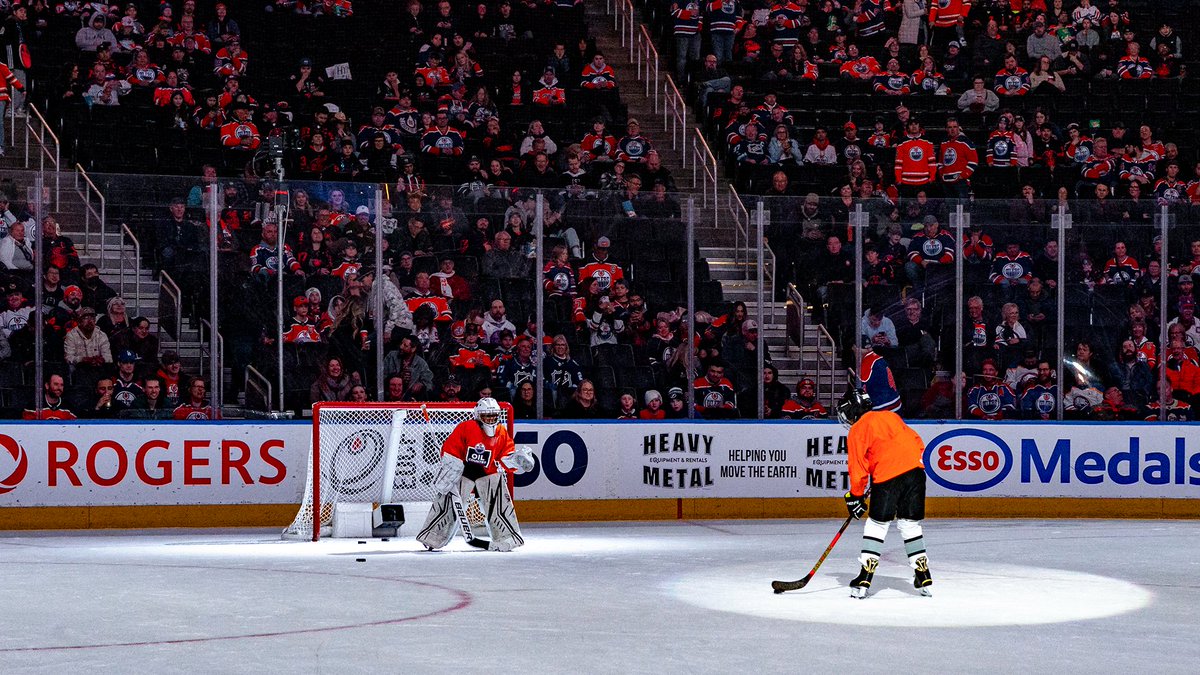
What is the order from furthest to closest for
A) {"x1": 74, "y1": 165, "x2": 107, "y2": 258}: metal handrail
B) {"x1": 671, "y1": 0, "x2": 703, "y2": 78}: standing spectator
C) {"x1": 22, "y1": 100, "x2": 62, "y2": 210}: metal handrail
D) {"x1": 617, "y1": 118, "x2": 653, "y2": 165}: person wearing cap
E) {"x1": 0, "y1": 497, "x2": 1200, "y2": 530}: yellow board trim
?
{"x1": 671, "y1": 0, "x2": 703, "y2": 78}: standing spectator
{"x1": 617, "y1": 118, "x2": 653, "y2": 165}: person wearing cap
{"x1": 22, "y1": 100, "x2": 62, "y2": 210}: metal handrail
{"x1": 0, "y1": 497, "x2": 1200, "y2": 530}: yellow board trim
{"x1": 74, "y1": 165, "x2": 107, "y2": 258}: metal handrail

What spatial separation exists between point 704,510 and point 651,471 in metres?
0.61

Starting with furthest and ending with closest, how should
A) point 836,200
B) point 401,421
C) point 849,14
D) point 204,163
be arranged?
point 849,14 < point 204,163 < point 836,200 < point 401,421

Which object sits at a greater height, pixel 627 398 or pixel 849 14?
pixel 849 14

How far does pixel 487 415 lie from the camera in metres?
12.1

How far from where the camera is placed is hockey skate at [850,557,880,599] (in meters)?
8.90

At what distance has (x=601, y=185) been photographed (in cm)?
1792

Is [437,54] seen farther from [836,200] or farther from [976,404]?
[976,404]

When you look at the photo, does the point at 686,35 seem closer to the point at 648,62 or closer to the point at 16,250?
the point at 648,62

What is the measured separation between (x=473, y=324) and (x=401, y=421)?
1.60 m

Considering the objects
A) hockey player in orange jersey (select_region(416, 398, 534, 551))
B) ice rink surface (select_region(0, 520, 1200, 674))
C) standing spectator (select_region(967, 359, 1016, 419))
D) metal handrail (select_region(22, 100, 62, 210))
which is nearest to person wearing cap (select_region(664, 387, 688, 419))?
ice rink surface (select_region(0, 520, 1200, 674))

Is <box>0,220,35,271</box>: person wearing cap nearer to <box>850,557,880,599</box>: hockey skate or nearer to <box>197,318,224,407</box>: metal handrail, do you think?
<box>197,318,224,407</box>: metal handrail

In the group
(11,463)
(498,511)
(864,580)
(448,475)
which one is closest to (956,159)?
(498,511)

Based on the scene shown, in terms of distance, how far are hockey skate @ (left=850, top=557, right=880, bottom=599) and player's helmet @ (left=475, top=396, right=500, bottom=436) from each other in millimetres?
3860

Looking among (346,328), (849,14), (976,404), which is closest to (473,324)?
(346,328)
